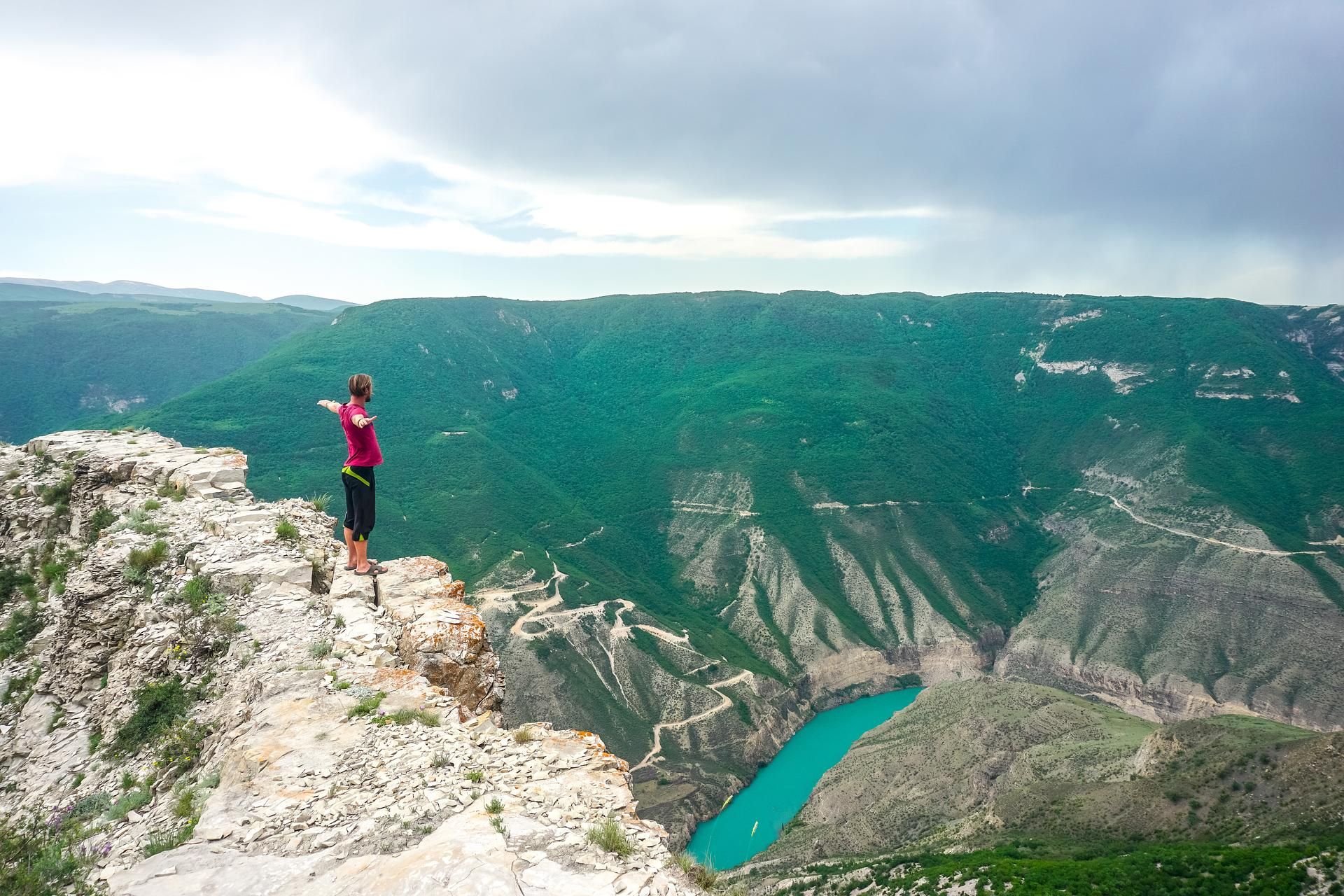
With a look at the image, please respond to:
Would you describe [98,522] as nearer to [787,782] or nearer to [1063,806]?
[1063,806]

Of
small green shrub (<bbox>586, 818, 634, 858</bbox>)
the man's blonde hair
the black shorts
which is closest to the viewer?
small green shrub (<bbox>586, 818, 634, 858</bbox>)

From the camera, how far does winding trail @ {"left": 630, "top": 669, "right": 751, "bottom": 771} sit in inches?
2376

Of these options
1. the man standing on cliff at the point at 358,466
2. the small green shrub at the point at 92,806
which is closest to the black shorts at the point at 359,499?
the man standing on cliff at the point at 358,466

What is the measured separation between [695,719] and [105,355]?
154007 millimetres

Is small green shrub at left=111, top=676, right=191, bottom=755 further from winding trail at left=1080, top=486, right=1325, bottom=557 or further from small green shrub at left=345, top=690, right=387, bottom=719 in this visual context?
winding trail at left=1080, top=486, right=1325, bottom=557

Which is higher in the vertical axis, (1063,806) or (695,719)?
(1063,806)

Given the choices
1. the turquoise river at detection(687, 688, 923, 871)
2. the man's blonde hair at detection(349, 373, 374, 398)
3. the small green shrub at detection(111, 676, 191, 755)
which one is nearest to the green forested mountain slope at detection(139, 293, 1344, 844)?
the turquoise river at detection(687, 688, 923, 871)

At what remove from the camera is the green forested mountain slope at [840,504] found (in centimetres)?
7094

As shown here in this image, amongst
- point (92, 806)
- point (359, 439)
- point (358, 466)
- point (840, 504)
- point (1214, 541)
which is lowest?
point (840, 504)

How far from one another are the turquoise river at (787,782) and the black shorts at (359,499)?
43.5 meters

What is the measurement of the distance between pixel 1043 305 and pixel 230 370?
19887 centimetres

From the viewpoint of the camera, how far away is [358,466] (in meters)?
10.5

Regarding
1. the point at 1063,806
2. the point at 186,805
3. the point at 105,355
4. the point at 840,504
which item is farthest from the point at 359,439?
the point at 105,355

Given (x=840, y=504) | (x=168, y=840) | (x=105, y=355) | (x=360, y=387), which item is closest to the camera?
(x=168, y=840)
